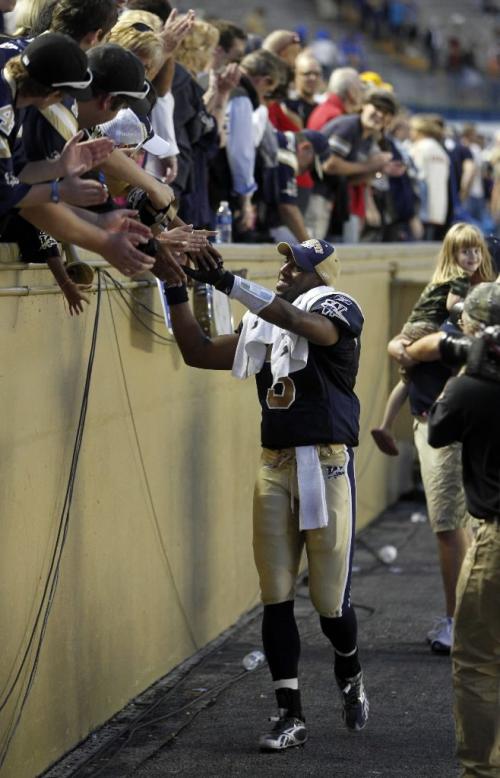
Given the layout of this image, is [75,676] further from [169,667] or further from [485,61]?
[485,61]

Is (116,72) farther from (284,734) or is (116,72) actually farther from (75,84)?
(284,734)

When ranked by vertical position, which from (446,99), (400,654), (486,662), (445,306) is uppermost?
(446,99)

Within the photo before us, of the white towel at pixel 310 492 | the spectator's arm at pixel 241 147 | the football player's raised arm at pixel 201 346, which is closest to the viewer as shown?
the white towel at pixel 310 492

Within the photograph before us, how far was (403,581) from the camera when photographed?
9648 millimetres

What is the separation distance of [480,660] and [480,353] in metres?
1.05

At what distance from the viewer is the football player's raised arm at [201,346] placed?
247 inches

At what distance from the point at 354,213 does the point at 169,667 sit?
583 centimetres

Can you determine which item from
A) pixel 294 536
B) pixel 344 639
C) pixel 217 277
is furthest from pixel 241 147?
pixel 344 639

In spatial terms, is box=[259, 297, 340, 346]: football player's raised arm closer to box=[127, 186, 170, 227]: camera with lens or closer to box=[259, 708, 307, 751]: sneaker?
box=[127, 186, 170, 227]: camera with lens

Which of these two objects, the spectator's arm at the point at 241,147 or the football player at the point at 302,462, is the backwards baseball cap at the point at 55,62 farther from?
the spectator's arm at the point at 241,147

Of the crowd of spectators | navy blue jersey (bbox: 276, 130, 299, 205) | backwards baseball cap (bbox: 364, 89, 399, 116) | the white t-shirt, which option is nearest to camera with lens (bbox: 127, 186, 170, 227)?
the crowd of spectators

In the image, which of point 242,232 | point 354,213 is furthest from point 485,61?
point 242,232

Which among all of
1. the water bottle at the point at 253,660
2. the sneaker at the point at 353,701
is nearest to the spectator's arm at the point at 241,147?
the water bottle at the point at 253,660

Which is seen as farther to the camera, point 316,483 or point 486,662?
point 316,483
